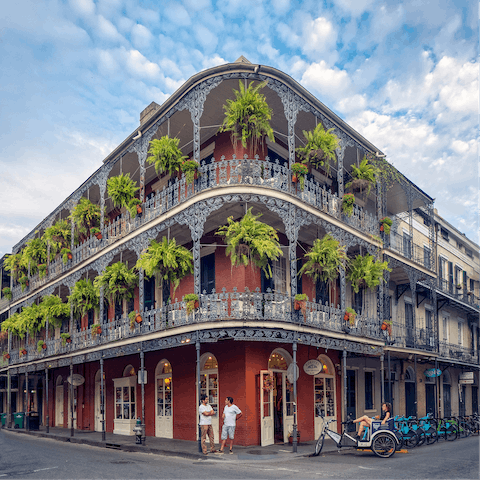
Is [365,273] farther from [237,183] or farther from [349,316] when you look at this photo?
→ [237,183]

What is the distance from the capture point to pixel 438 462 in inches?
447

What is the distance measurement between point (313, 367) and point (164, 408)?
5.33 metres

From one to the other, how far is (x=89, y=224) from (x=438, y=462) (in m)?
15.5

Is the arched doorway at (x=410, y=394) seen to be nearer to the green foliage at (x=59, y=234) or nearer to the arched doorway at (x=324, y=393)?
the arched doorway at (x=324, y=393)

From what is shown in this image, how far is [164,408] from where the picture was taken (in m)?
17.1

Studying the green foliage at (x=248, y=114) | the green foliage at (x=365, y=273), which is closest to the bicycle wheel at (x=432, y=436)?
the green foliage at (x=365, y=273)

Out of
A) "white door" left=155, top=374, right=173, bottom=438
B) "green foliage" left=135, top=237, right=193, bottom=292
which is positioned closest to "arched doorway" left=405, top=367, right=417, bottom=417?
"white door" left=155, top=374, right=173, bottom=438

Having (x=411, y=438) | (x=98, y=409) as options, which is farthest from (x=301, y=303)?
(x=98, y=409)

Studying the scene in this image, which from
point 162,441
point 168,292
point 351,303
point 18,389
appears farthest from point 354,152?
point 18,389

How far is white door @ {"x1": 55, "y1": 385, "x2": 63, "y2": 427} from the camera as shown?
1005 inches

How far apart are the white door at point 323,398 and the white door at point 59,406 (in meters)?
14.6

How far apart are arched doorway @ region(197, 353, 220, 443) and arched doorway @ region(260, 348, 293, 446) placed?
4.77 feet

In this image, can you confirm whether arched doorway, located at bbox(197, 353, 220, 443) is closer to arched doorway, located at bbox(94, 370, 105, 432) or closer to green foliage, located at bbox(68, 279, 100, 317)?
green foliage, located at bbox(68, 279, 100, 317)

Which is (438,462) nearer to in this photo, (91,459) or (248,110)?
(91,459)
